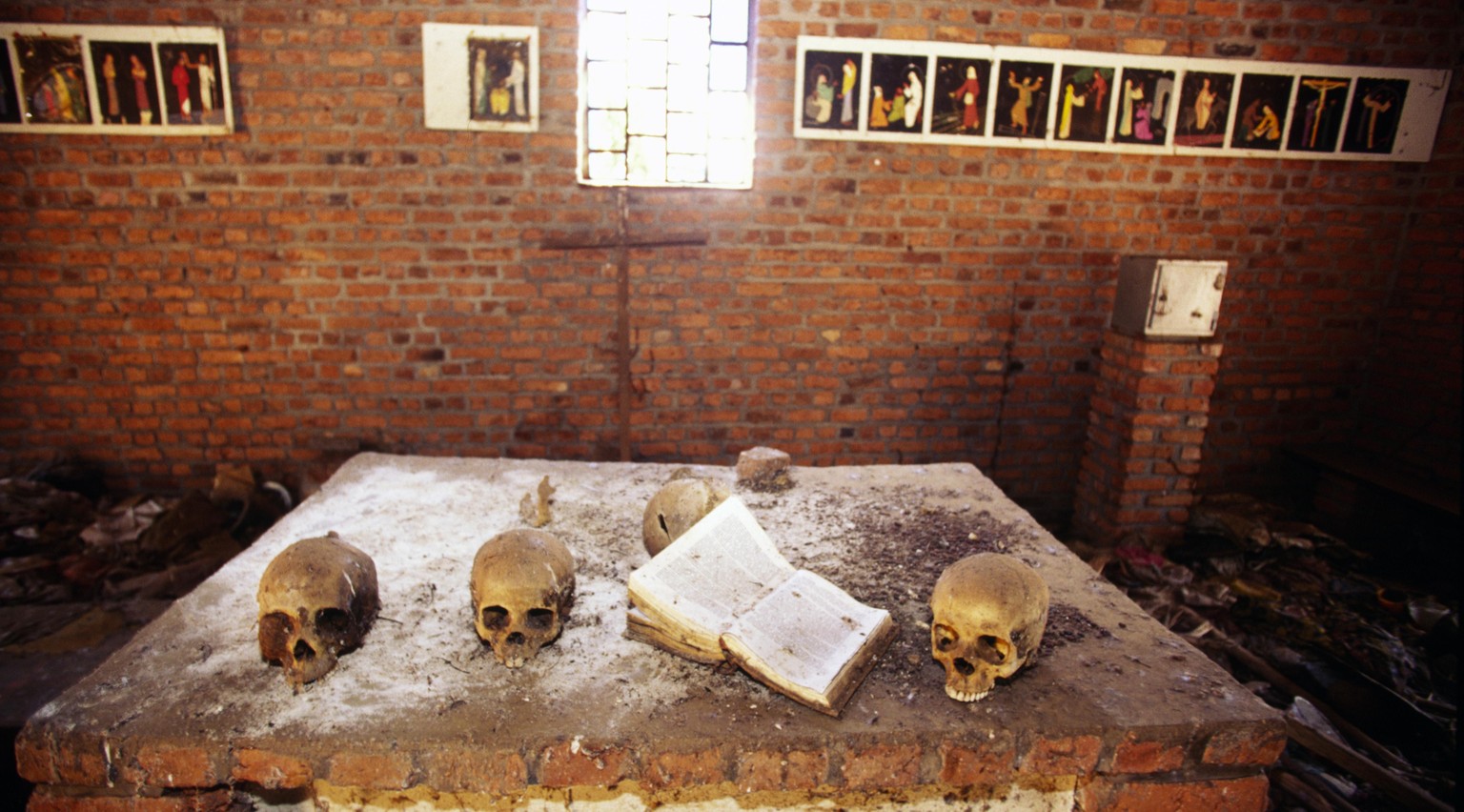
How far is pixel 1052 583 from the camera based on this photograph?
227cm

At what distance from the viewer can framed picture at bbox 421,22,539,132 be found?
3.63 metres

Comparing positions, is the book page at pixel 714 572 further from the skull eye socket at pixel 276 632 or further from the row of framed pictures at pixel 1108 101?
the row of framed pictures at pixel 1108 101

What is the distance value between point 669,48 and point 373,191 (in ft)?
5.72

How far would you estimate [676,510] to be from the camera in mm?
2295

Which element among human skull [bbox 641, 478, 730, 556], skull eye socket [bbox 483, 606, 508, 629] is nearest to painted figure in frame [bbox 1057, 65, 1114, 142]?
human skull [bbox 641, 478, 730, 556]

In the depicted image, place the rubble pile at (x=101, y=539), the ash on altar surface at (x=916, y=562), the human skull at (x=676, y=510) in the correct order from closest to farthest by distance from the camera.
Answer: the ash on altar surface at (x=916, y=562) → the human skull at (x=676, y=510) → the rubble pile at (x=101, y=539)

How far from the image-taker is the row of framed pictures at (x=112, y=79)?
3.54 m

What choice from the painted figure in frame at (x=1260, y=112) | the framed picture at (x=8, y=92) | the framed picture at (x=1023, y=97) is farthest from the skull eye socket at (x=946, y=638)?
the framed picture at (x=8, y=92)

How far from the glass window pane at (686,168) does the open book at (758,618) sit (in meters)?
2.51

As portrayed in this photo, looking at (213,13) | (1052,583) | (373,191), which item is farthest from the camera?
(373,191)

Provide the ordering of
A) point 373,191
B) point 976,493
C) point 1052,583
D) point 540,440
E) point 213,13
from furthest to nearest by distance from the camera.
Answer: point 540,440 < point 373,191 < point 213,13 < point 976,493 < point 1052,583

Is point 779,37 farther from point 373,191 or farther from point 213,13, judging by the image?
point 213,13

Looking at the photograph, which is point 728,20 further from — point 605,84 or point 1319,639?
point 1319,639

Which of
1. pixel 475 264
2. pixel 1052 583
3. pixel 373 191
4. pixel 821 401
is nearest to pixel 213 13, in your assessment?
pixel 373 191
